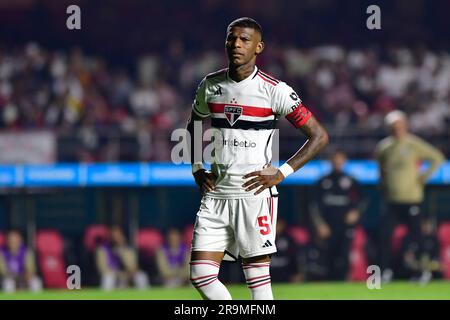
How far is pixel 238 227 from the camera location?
7.59 meters

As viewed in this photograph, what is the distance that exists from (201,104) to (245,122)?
0.39 meters

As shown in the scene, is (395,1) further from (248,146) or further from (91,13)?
(248,146)

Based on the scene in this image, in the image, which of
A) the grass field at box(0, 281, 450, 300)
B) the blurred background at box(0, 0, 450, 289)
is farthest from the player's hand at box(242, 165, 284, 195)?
the blurred background at box(0, 0, 450, 289)

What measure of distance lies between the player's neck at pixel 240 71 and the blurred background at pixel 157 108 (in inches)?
337

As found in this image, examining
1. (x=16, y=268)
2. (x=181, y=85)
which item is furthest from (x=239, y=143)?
(x=181, y=85)

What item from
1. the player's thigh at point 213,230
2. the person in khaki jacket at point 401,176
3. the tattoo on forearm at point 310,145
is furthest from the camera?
the person in khaki jacket at point 401,176

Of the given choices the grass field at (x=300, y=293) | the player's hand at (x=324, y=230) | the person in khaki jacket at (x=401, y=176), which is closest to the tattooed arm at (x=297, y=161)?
the grass field at (x=300, y=293)

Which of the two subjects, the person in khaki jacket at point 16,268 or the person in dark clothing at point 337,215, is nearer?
the person in dark clothing at point 337,215

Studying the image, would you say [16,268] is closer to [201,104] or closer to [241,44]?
[201,104]

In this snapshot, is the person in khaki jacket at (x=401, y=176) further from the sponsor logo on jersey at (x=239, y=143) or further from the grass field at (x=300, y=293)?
the sponsor logo on jersey at (x=239, y=143)

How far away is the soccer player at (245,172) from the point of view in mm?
7566

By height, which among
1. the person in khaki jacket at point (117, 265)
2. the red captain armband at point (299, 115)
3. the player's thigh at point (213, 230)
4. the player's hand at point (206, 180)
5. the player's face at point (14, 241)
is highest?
the red captain armband at point (299, 115)
